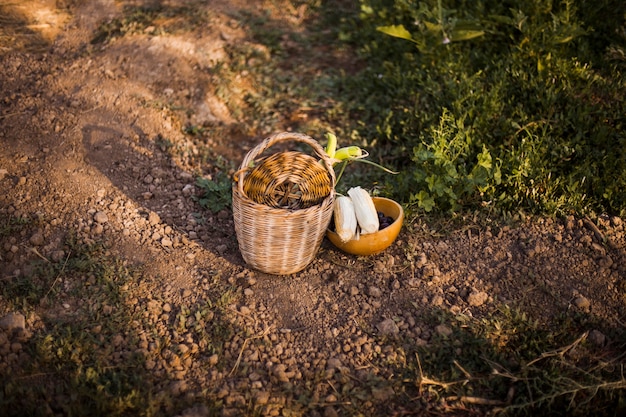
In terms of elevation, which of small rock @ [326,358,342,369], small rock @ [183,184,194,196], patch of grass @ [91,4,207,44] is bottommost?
small rock @ [183,184,194,196]

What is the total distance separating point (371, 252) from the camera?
3242 millimetres

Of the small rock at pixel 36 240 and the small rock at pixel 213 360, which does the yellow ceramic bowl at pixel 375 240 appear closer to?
the small rock at pixel 213 360

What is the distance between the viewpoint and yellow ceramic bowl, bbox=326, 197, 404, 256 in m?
3.15

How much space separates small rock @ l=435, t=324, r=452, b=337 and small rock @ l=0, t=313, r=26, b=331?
6.59ft

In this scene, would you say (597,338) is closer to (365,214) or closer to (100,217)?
(365,214)

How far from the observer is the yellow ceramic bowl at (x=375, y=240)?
315cm

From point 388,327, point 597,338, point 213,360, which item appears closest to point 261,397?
point 213,360

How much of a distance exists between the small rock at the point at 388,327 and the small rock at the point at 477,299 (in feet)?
1.43

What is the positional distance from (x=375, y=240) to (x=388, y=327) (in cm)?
49

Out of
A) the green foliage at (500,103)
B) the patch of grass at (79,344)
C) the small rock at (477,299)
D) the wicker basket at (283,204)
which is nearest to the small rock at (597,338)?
the small rock at (477,299)

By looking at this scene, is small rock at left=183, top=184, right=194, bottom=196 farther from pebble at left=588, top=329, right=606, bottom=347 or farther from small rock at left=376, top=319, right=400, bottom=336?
pebble at left=588, top=329, right=606, bottom=347

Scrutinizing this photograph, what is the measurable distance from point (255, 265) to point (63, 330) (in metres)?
0.99

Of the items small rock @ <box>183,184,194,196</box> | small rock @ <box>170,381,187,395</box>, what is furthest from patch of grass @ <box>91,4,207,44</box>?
small rock @ <box>170,381,187,395</box>

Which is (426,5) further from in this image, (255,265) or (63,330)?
(63,330)
